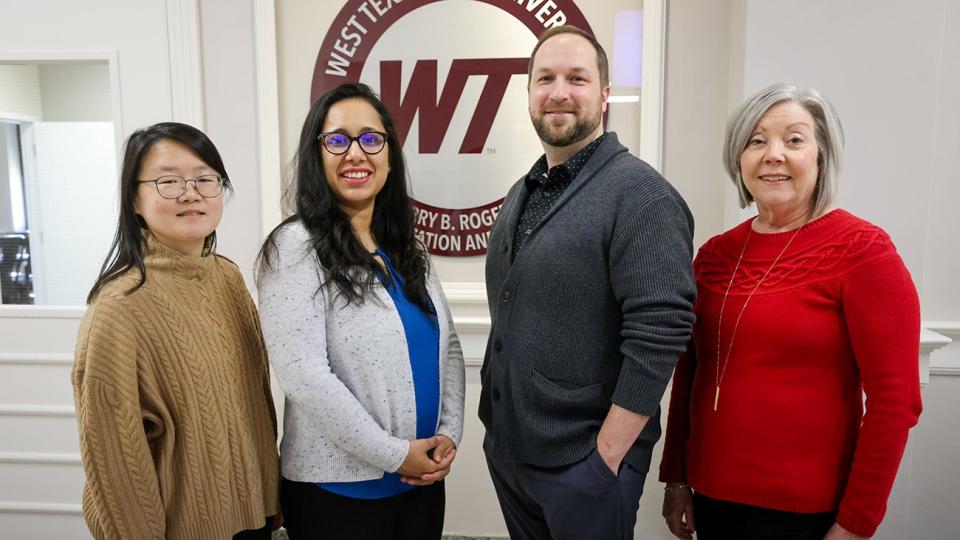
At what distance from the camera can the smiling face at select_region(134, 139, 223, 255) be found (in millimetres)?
1097

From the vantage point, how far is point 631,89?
2.06 metres

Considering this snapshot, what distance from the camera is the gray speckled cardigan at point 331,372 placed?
114cm

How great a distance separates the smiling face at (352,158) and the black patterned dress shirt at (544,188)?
0.33 meters

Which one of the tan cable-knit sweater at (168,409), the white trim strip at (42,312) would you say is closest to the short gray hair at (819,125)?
the tan cable-knit sweater at (168,409)

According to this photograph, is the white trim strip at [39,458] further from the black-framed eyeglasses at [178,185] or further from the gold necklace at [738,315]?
the gold necklace at [738,315]

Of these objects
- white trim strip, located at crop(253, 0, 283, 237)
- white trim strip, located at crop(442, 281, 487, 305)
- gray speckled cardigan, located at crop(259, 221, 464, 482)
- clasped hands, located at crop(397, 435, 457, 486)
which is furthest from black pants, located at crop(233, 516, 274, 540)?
white trim strip, located at crop(253, 0, 283, 237)

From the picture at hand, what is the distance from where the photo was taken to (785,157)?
1114 millimetres

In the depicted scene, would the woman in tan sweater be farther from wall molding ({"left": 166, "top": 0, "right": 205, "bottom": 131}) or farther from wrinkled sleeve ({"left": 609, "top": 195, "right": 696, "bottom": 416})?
wall molding ({"left": 166, "top": 0, "right": 205, "bottom": 131})

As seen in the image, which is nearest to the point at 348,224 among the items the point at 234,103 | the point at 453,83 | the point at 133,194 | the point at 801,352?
the point at 133,194

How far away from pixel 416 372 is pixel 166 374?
464mm

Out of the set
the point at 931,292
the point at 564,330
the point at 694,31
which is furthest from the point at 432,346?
the point at 931,292

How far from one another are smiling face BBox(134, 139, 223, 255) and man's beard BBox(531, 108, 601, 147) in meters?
0.67

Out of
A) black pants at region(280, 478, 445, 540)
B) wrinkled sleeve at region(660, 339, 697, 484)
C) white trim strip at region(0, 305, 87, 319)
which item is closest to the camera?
black pants at region(280, 478, 445, 540)

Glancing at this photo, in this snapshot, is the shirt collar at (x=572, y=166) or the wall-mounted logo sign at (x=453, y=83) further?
the wall-mounted logo sign at (x=453, y=83)
